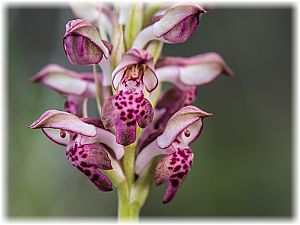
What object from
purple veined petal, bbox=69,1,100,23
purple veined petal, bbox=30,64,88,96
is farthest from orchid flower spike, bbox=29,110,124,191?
purple veined petal, bbox=69,1,100,23

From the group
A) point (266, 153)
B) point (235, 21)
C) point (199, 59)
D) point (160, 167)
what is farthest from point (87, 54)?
point (235, 21)

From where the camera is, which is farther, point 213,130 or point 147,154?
point 213,130

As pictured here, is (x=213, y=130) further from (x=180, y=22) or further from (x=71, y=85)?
(x=180, y=22)

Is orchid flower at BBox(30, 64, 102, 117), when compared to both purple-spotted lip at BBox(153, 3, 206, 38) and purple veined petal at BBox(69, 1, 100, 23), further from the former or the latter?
purple-spotted lip at BBox(153, 3, 206, 38)

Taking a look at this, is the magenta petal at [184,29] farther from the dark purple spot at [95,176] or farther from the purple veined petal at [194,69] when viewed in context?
the dark purple spot at [95,176]

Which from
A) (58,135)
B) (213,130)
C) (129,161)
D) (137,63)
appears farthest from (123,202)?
(213,130)

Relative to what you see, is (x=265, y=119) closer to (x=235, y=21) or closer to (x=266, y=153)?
(x=266, y=153)
